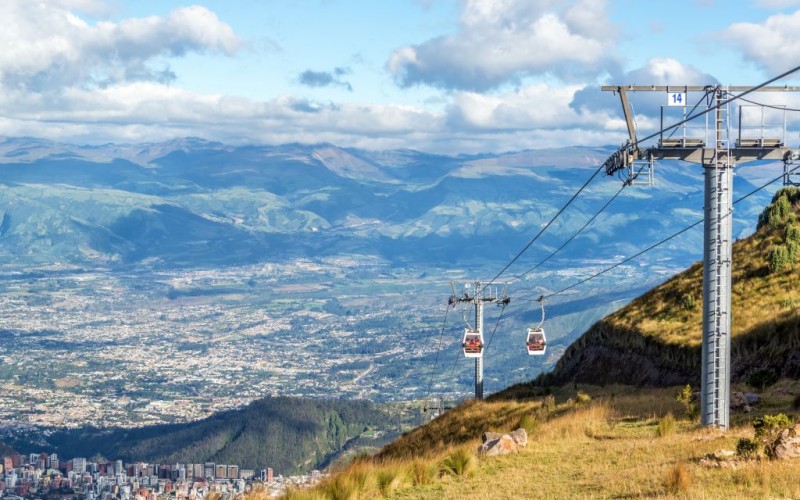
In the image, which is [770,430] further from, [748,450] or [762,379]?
[762,379]

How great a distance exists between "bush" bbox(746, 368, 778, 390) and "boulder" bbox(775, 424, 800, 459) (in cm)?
1270

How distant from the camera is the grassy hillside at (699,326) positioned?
116ft

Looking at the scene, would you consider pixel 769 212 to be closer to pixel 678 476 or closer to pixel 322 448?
pixel 678 476

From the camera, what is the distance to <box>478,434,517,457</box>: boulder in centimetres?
2259

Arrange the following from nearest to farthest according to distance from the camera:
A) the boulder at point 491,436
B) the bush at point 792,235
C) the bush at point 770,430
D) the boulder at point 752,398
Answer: the bush at point 770,430
the boulder at point 491,436
the boulder at point 752,398
the bush at point 792,235

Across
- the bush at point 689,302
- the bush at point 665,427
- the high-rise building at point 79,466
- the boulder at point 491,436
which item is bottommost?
the high-rise building at point 79,466

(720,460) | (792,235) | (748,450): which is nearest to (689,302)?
(792,235)

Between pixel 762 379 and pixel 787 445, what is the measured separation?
14.3 m

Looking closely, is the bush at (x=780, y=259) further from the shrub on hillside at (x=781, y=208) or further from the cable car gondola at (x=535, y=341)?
the cable car gondola at (x=535, y=341)

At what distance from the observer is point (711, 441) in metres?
21.1

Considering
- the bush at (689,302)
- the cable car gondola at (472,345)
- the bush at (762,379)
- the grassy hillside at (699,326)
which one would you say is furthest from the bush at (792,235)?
the cable car gondola at (472,345)

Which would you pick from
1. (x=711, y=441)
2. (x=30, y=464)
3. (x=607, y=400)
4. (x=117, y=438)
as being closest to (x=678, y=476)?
(x=711, y=441)

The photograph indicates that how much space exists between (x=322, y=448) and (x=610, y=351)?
276 ft

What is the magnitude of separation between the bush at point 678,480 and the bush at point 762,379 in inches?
590
